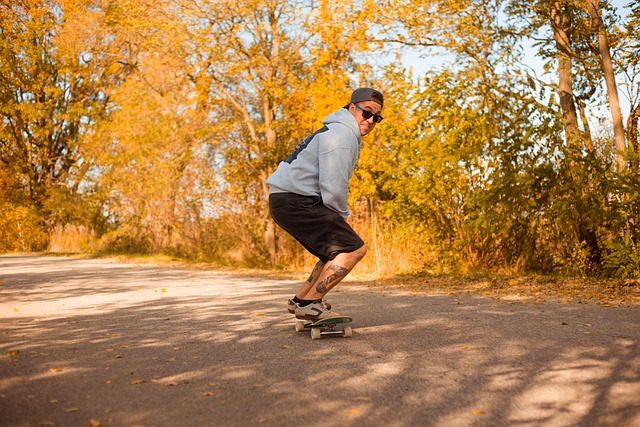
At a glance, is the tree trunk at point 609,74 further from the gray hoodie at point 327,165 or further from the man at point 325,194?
the gray hoodie at point 327,165

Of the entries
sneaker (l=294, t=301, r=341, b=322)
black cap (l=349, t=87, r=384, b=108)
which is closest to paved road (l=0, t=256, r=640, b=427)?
sneaker (l=294, t=301, r=341, b=322)

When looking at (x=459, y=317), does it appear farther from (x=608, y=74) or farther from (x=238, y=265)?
(x=238, y=265)

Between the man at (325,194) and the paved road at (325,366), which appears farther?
the man at (325,194)

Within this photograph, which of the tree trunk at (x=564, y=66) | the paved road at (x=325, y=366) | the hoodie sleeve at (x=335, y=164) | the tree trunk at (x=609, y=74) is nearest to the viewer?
the paved road at (x=325, y=366)


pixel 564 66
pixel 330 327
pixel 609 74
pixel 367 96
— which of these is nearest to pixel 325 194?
pixel 367 96

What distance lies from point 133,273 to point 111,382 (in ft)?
33.3

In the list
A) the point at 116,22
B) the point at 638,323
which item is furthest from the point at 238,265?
the point at 638,323

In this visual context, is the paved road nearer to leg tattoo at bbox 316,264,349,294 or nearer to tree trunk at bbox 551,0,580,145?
leg tattoo at bbox 316,264,349,294

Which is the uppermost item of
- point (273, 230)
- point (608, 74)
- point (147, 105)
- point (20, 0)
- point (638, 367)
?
point (20, 0)

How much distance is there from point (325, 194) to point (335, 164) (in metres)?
0.25

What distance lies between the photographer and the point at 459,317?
6754mm

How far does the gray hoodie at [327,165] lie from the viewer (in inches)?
222

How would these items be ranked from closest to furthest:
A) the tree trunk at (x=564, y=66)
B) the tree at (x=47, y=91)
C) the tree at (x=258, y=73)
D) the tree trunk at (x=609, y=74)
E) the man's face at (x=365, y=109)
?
the man's face at (x=365, y=109) → the tree trunk at (x=609, y=74) → the tree trunk at (x=564, y=66) → the tree at (x=258, y=73) → the tree at (x=47, y=91)

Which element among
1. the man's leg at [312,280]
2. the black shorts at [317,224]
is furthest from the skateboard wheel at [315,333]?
the black shorts at [317,224]
